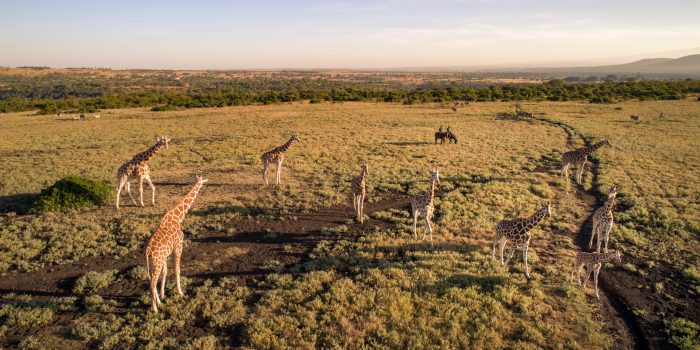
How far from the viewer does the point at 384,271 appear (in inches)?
403

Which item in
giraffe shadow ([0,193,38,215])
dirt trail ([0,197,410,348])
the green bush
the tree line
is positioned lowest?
dirt trail ([0,197,410,348])

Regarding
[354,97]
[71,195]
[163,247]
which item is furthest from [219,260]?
[354,97]

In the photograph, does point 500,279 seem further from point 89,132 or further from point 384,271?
point 89,132

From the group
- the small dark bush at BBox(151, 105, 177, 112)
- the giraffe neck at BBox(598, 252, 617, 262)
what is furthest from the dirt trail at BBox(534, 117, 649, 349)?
the small dark bush at BBox(151, 105, 177, 112)

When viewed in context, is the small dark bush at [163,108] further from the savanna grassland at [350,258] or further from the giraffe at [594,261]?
the giraffe at [594,261]

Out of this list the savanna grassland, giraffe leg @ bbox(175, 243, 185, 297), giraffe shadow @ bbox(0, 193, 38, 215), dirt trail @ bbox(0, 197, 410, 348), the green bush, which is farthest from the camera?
giraffe shadow @ bbox(0, 193, 38, 215)

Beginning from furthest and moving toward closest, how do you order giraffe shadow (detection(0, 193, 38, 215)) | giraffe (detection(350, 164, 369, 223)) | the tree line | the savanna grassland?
the tree line → giraffe shadow (detection(0, 193, 38, 215)) → giraffe (detection(350, 164, 369, 223)) → the savanna grassland

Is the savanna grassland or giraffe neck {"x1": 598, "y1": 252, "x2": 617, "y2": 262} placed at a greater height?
giraffe neck {"x1": 598, "y1": 252, "x2": 617, "y2": 262}

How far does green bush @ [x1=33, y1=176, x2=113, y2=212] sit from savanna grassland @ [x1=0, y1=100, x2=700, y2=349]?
0.50 meters

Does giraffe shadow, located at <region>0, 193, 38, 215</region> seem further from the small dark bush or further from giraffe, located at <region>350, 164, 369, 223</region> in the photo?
the small dark bush

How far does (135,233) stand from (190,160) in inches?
450

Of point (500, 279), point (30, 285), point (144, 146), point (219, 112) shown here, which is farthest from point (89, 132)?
point (500, 279)

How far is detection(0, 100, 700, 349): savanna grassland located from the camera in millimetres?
7996

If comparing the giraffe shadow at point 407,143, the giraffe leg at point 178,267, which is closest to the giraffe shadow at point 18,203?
the giraffe leg at point 178,267
